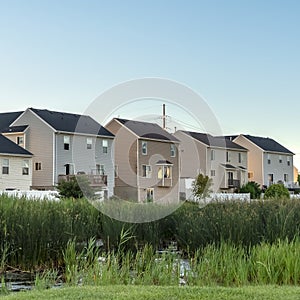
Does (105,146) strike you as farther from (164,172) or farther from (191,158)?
(191,158)

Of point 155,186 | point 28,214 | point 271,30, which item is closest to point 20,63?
point 271,30

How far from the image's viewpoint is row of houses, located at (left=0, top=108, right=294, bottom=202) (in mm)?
39978

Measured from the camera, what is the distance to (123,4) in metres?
19.4

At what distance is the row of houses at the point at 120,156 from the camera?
1574 inches

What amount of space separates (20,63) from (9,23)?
4241mm

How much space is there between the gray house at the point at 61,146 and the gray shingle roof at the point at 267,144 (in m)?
20.9

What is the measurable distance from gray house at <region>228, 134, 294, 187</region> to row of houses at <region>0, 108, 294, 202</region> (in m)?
0.10

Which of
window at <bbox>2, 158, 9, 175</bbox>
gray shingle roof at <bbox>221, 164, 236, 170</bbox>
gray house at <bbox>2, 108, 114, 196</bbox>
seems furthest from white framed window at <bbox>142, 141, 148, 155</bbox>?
window at <bbox>2, 158, 9, 175</bbox>

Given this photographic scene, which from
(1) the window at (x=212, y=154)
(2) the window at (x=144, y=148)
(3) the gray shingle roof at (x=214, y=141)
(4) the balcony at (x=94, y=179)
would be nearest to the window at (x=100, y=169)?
(4) the balcony at (x=94, y=179)

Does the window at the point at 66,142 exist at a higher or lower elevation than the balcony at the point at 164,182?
higher

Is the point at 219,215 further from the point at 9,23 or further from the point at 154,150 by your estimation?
the point at 154,150

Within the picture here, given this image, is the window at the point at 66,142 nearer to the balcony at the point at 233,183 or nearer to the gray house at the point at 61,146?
the gray house at the point at 61,146

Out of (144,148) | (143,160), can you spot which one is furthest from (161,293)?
(144,148)

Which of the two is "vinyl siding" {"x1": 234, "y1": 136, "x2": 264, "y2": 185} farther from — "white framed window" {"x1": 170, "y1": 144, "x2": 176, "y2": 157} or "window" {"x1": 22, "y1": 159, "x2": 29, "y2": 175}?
"window" {"x1": 22, "y1": 159, "x2": 29, "y2": 175}
